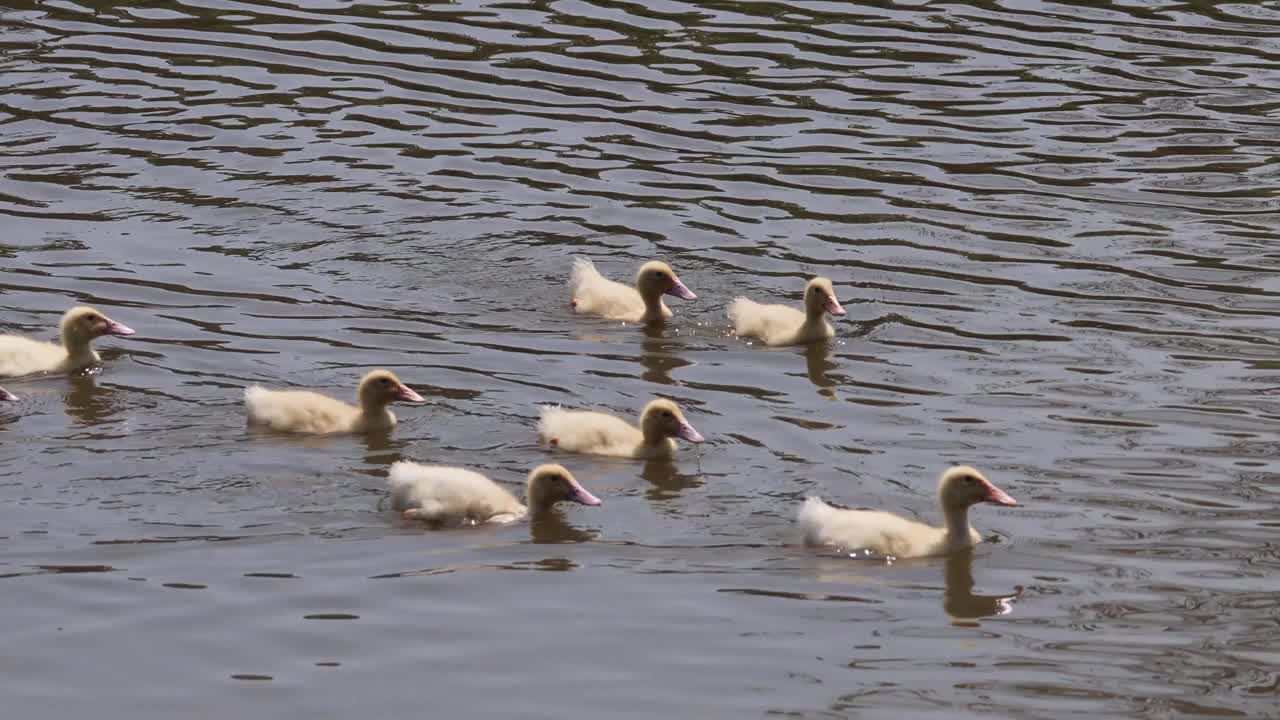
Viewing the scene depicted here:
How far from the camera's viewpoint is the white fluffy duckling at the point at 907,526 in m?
9.33

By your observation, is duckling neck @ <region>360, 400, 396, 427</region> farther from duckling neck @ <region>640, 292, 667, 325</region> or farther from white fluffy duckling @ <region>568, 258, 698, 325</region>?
duckling neck @ <region>640, 292, 667, 325</region>

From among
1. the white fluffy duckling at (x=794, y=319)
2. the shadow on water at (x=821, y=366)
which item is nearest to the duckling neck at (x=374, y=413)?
the shadow on water at (x=821, y=366)

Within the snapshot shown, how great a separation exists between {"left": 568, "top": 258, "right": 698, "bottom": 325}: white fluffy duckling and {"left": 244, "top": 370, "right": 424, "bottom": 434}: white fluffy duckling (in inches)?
84.8

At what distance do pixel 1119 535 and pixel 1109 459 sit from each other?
933 millimetres

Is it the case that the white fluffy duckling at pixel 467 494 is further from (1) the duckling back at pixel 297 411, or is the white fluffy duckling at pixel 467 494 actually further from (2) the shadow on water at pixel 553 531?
(1) the duckling back at pixel 297 411

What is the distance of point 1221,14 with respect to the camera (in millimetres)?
18562

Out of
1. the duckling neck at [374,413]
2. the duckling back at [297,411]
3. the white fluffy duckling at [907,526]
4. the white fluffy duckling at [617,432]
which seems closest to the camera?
the white fluffy duckling at [907,526]

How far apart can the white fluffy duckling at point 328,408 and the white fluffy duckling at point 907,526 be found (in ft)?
7.61

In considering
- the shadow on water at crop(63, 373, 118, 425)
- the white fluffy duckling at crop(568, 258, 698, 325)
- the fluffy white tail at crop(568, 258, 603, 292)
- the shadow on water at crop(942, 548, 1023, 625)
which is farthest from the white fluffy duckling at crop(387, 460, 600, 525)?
the fluffy white tail at crop(568, 258, 603, 292)

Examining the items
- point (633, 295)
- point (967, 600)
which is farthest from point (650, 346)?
point (967, 600)

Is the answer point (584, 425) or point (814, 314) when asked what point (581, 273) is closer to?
point (814, 314)

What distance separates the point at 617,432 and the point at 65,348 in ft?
10.0

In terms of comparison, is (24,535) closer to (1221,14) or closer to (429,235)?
(429,235)

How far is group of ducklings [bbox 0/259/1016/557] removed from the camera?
9.42 metres
